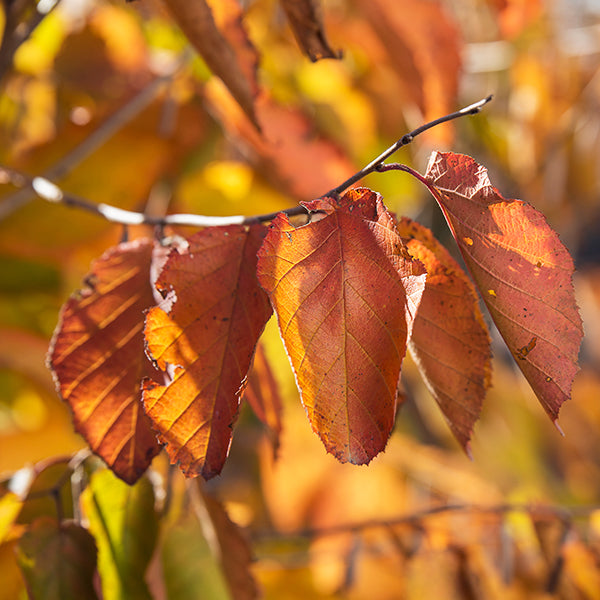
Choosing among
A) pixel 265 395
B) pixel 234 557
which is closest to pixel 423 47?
pixel 265 395

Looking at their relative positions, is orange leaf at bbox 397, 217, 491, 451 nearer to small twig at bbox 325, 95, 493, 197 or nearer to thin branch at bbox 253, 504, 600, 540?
small twig at bbox 325, 95, 493, 197

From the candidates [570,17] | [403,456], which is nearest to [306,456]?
[403,456]

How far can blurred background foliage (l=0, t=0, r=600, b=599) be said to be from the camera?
700 mm

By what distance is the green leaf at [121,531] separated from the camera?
42cm

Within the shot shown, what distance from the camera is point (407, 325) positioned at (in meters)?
0.27

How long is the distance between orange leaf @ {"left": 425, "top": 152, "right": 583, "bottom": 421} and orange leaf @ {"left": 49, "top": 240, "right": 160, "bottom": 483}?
0.20m

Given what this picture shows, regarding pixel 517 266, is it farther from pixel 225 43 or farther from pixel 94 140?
pixel 94 140

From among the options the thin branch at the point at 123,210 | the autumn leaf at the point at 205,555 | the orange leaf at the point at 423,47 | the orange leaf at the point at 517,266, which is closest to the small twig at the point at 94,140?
the thin branch at the point at 123,210

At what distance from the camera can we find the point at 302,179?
0.72m

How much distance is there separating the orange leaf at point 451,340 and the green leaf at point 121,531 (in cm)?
24

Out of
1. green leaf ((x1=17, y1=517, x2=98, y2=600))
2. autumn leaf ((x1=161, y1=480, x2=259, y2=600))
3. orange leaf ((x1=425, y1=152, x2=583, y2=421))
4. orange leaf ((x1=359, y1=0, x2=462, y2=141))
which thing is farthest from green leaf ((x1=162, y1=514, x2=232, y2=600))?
orange leaf ((x1=359, y1=0, x2=462, y2=141))

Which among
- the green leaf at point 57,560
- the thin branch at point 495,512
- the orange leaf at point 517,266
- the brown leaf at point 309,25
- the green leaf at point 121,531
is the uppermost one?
the brown leaf at point 309,25

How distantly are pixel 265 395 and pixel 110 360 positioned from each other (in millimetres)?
125

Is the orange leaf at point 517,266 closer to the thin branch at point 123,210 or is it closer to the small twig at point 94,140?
the thin branch at point 123,210
